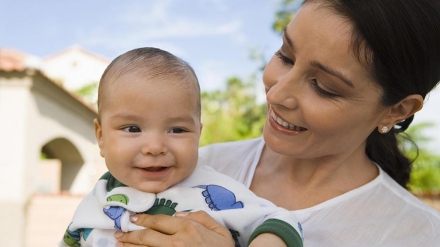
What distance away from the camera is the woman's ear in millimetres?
2154

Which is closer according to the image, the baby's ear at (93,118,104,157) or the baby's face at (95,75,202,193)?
the baby's face at (95,75,202,193)

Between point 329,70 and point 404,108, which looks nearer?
point 329,70

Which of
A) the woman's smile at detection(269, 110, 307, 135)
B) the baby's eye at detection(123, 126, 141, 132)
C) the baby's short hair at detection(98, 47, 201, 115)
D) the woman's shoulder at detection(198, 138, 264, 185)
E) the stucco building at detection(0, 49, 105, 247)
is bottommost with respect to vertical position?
the stucco building at detection(0, 49, 105, 247)

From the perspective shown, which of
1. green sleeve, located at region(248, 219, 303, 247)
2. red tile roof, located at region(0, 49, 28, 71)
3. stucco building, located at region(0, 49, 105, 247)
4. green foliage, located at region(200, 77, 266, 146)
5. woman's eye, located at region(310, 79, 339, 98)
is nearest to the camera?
green sleeve, located at region(248, 219, 303, 247)

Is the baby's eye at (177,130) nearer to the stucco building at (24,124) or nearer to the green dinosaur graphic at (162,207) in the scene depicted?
the green dinosaur graphic at (162,207)

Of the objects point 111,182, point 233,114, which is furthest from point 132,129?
point 233,114

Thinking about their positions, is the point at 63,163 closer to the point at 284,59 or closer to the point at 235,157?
the point at 235,157

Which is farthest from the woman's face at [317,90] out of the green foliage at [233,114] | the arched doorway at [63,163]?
the arched doorway at [63,163]

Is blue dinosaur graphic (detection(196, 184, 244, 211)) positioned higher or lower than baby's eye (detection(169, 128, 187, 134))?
lower

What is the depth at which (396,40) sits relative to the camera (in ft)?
6.31

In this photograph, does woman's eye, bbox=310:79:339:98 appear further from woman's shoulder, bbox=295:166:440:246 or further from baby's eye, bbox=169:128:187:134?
baby's eye, bbox=169:128:187:134

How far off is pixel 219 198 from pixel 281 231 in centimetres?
23

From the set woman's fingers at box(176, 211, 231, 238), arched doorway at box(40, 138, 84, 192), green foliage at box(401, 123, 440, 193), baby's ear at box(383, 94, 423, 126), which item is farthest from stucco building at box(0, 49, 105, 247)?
woman's fingers at box(176, 211, 231, 238)

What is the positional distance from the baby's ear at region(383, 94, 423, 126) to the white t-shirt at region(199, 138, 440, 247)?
8.7 inches
